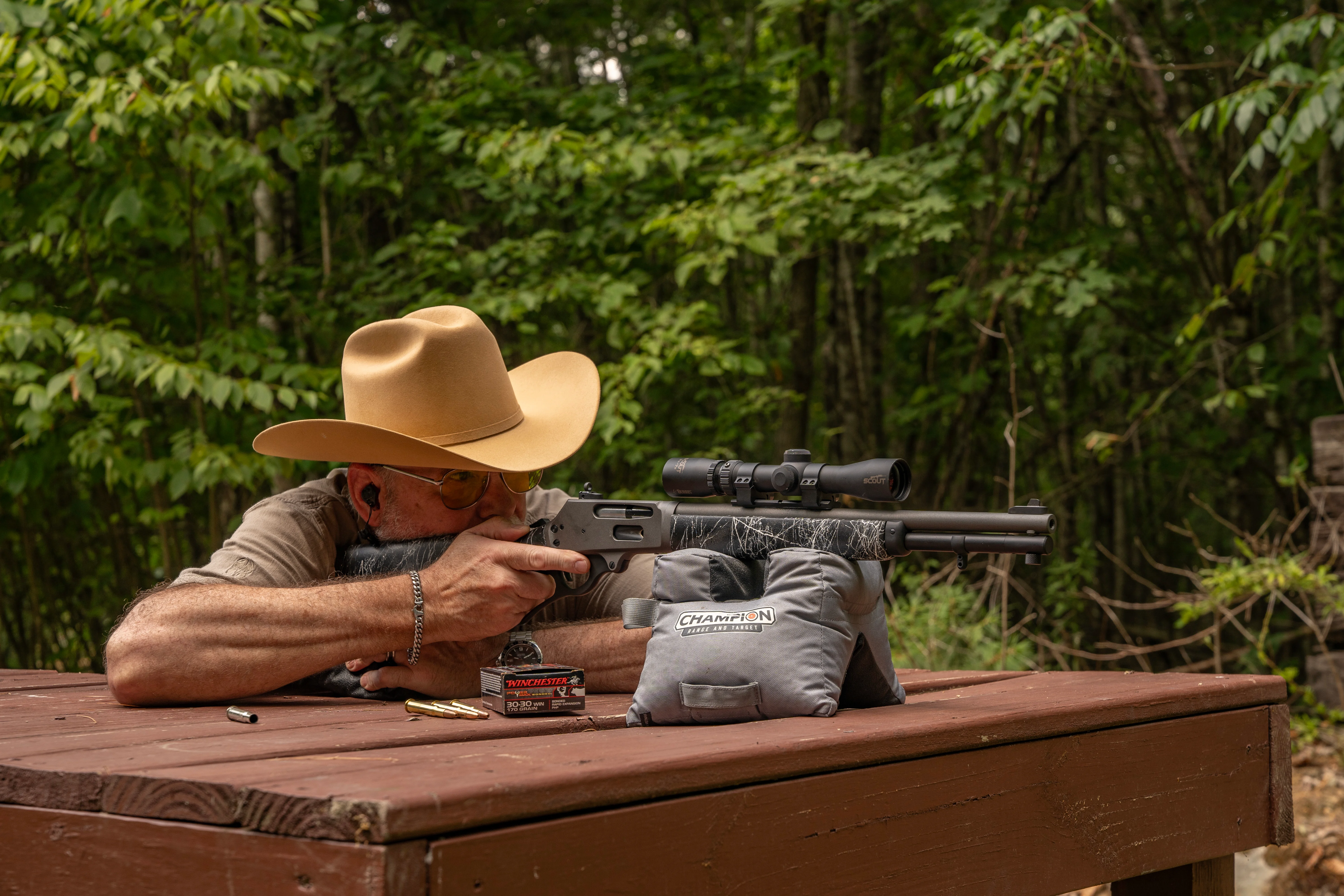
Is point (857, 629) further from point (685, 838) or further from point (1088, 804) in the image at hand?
point (685, 838)

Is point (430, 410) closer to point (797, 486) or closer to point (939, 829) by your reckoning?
point (797, 486)

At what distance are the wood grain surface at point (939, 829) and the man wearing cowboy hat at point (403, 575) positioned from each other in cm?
86

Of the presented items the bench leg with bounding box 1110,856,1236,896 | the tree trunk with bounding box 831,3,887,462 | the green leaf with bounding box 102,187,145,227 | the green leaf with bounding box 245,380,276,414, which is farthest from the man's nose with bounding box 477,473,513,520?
the tree trunk with bounding box 831,3,887,462

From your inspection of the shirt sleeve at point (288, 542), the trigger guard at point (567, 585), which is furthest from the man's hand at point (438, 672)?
the shirt sleeve at point (288, 542)

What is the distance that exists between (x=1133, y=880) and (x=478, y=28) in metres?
7.21

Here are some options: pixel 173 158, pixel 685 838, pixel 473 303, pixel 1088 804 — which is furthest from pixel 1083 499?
pixel 685 838

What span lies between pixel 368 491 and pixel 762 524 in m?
1.00

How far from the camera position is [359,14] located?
7906 mm

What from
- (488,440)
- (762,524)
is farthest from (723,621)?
(488,440)

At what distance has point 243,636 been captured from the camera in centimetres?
223

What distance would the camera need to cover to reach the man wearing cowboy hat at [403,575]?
2238 millimetres

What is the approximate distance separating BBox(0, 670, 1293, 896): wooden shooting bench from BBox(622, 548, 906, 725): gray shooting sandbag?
0.05 meters

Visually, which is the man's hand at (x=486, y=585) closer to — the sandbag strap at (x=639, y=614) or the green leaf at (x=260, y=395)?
the sandbag strap at (x=639, y=614)

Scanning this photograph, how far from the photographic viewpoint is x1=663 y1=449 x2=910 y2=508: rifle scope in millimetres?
1954
